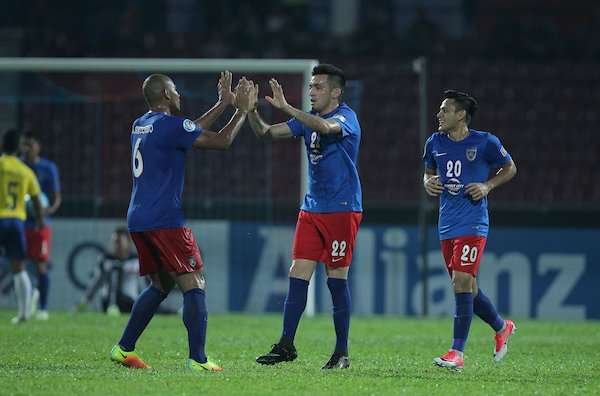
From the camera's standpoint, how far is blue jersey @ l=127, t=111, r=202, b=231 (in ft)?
26.5

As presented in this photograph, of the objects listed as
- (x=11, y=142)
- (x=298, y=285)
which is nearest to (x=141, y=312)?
(x=298, y=285)

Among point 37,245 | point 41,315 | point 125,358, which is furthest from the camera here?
point 37,245

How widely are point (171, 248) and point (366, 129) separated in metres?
11.9

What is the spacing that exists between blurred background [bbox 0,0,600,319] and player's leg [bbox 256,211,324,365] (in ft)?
26.3

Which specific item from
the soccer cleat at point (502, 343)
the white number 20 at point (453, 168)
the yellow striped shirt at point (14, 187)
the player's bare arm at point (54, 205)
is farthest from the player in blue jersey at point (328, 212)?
the player's bare arm at point (54, 205)

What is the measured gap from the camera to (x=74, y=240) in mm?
17234

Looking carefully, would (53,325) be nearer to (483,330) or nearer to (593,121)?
(483,330)

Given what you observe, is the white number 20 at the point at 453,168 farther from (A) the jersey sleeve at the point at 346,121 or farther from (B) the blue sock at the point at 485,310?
(B) the blue sock at the point at 485,310

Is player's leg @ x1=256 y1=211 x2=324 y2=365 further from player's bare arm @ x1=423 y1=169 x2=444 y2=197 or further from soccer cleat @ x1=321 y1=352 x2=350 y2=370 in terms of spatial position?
player's bare arm @ x1=423 y1=169 x2=444 y2=197

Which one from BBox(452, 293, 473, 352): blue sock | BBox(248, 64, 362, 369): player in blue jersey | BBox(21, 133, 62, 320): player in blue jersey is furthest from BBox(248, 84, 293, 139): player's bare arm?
BBox(21, 133, 62, 320): player in blue jersey

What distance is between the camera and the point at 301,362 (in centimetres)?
916

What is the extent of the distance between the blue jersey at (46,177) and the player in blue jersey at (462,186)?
285 inches

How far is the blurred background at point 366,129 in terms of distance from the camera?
1695 cm

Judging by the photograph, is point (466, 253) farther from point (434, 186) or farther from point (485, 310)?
point (485, 310)
